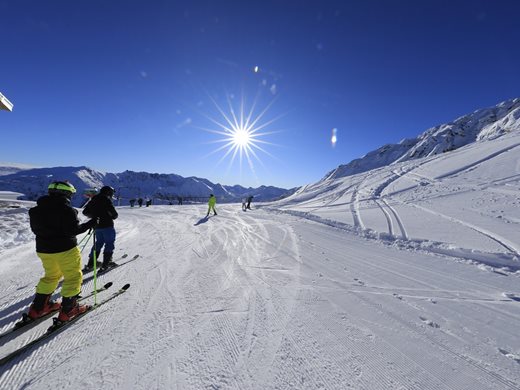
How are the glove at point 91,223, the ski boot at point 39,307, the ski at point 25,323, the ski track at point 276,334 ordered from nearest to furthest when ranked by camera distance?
the ski track at point 276,334, the ski at point 25,323, the ski boot at point 39,307, the glove at point 91,223

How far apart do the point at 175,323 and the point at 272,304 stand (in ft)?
5.13

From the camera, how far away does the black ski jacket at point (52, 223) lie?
3.24 metres

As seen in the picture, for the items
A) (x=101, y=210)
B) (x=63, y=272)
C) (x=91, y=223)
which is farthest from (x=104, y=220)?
(x=63, y=272)

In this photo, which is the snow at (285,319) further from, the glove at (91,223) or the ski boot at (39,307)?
the glove at (91,223)

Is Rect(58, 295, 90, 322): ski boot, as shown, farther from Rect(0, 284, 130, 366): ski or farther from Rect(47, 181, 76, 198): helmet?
Rect(47, 181, 76, 198): helmet

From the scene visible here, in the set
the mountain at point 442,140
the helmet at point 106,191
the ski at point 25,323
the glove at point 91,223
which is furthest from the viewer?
the mountain at point 442,140

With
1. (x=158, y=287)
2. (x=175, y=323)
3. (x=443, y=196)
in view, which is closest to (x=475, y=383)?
(x=175, y=323)

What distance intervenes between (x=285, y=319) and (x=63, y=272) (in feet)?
10.7

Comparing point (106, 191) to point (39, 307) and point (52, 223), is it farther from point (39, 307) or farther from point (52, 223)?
point (39, 307)

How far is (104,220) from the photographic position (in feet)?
19.5

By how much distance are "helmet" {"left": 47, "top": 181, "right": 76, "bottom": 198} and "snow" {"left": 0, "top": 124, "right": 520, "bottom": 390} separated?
1.82 meters

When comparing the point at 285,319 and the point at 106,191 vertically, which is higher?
the point at 106,191

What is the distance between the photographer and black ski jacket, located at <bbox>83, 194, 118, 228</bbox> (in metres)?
5.81

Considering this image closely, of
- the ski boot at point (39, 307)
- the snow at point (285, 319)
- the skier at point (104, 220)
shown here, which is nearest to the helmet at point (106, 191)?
the skier at point (104, 220)
